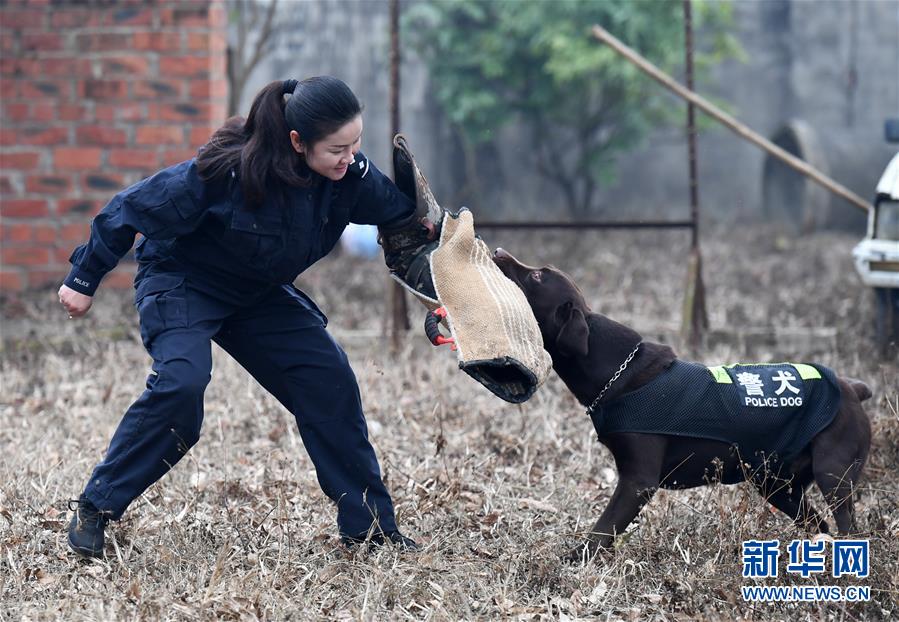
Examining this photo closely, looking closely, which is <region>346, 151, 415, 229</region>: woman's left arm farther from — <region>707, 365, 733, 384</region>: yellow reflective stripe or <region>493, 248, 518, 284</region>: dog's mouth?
<region>707, 365, 733, 384</region>: yellow reflective stripe

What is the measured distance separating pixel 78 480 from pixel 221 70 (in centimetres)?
418

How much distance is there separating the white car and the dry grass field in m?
0.24

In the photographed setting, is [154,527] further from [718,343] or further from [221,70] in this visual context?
[221,70]

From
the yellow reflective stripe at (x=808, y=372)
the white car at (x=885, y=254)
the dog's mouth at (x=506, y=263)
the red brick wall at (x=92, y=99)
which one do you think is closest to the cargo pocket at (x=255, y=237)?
the dog's mouth at (x=506, y=263)

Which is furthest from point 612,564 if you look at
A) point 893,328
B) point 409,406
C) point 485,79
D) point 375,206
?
point 485,79

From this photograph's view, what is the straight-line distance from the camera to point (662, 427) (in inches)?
143

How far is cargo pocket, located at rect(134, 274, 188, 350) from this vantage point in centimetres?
355

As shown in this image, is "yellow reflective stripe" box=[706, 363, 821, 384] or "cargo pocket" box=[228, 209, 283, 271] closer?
"cargo pocket" box=[228, 209, 283, 271]

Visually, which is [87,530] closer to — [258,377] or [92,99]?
[258,377]

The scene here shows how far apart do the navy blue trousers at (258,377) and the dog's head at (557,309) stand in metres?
0.68

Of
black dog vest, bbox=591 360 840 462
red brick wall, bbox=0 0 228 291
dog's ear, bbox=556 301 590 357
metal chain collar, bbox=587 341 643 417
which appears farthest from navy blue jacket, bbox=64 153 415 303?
red brick wall, bbox=0 0 228 291

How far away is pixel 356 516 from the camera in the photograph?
3.78m

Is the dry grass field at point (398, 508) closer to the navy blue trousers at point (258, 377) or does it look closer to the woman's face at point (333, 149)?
the navy blue trousers at point (258, 377)

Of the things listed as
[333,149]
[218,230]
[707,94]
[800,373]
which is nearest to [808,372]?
[800,373]
